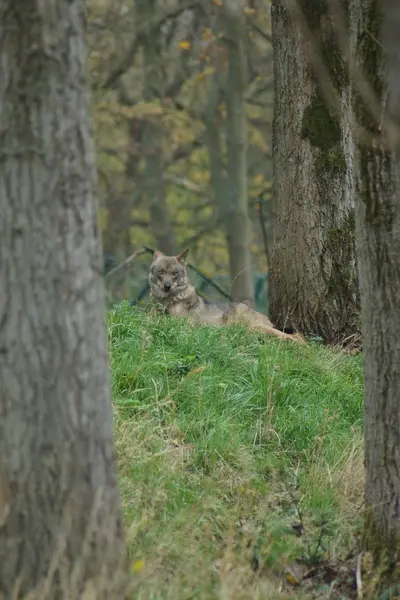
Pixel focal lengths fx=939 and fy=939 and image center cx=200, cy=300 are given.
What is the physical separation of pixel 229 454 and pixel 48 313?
2.97 m

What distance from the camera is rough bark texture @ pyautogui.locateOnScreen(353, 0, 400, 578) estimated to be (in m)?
4.87

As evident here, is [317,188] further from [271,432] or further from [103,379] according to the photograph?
[103,379]

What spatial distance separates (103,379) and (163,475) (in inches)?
82.9

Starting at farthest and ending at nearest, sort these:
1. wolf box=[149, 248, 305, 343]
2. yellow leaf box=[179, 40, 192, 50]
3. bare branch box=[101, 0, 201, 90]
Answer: yellow leaf box=[179, 40, 192, 50], bare branch box=[101, 0, 201, 90], wolf box=[149, 248, 305, 343]

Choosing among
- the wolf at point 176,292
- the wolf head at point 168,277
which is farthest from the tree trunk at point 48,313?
the wolf head at point 168,277

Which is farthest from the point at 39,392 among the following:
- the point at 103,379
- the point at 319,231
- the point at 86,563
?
the point at 319,231

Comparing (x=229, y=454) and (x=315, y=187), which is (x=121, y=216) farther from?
(x=229, y=454)

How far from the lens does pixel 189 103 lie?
78.0 ft

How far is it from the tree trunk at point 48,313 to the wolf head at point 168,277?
7.94 m

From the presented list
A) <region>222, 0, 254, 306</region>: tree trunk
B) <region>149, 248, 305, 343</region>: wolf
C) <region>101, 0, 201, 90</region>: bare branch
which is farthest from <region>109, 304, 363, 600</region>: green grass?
<region>101, 0, 201, 90</region>: bare branch

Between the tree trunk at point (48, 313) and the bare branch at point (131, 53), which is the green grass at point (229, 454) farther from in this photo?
the bare branch at point (131, 53)

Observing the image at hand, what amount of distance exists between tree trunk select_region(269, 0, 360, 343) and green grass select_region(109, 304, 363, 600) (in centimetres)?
68

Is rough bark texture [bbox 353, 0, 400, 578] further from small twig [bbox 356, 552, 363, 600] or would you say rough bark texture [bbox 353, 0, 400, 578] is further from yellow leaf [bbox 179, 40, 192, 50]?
yellow leaf [bbox 179, 40, 192, 50]

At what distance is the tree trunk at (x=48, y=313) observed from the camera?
3848 mm
